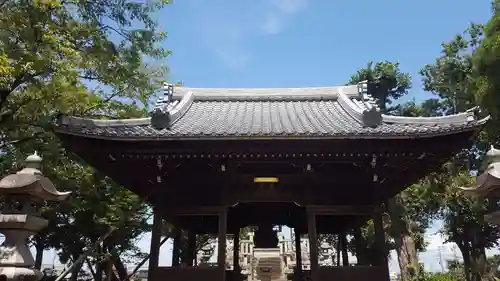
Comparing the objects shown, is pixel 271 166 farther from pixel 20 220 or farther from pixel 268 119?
pixel 20 220

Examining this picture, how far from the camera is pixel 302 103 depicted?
1238cm

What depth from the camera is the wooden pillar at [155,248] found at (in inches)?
323

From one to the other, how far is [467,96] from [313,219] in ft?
40.0

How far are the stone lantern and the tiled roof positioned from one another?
1.14 meters

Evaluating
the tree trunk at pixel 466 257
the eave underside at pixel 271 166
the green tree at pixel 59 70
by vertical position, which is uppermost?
the green tree at pixel 59 70

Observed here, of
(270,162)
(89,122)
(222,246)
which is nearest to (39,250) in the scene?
(89,122)

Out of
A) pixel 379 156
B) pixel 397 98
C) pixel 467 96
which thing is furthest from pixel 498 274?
pixel 397 98

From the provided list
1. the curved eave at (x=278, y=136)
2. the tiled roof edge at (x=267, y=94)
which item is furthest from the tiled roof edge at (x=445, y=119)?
the tiled roof edge at (x=267, y=94)

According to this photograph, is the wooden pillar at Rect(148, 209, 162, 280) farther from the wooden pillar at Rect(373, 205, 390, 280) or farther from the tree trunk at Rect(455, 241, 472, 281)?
the tree trunk at Rect(455, 241, 472, 281)

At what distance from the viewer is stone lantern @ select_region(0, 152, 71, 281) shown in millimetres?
6531

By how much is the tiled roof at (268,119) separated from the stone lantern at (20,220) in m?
1.14

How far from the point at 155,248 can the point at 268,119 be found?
412cm

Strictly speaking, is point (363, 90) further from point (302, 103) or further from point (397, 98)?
point (397, 98)

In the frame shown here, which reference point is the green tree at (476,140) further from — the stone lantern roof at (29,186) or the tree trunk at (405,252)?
the stone lantern roof at (29,186)
